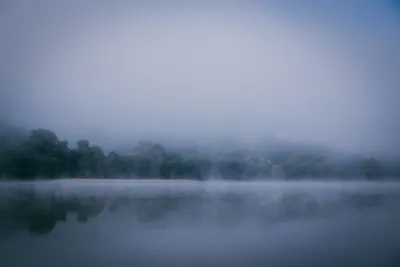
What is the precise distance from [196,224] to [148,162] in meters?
0.39

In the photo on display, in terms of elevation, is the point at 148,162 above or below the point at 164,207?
above

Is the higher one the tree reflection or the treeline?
the treeline

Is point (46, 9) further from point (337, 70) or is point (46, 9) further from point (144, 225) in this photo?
point (337, 70)

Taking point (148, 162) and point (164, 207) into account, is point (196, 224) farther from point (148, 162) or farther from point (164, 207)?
point (148, 162)

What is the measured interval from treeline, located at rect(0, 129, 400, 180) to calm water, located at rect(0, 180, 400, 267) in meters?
0.05

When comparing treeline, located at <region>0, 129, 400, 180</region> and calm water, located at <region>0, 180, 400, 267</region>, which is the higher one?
treeline, located at <region>0, 129, 400, 180</region>

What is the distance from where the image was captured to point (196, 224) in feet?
7.04

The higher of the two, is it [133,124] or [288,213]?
[133,124]

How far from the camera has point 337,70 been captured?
7.47 feet

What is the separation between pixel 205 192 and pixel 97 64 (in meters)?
0.85

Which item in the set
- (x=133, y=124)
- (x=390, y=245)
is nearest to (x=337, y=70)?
(x=390, y=245)

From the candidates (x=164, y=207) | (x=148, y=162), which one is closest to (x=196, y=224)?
(x=164, y=207)

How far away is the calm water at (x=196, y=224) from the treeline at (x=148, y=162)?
0.17 feet

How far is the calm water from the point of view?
2.11 metres
